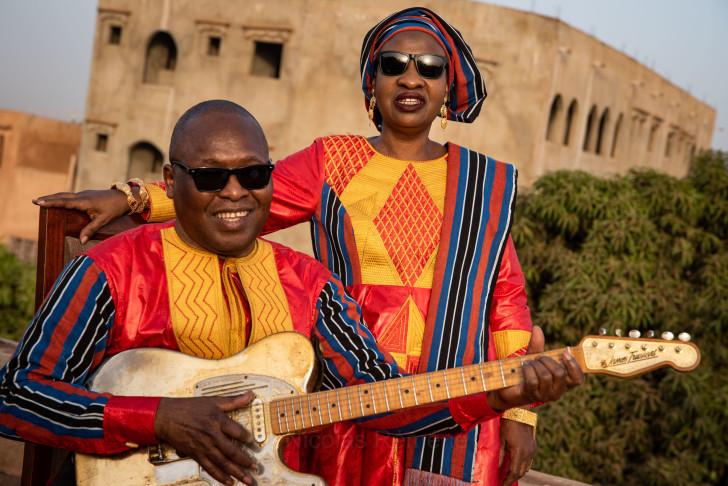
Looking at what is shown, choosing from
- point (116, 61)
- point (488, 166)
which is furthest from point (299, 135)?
point (488, 166)

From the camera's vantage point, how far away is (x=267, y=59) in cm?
2056

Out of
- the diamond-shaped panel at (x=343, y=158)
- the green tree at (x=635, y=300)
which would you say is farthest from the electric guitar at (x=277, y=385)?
the green tree at (x=635, y=300)

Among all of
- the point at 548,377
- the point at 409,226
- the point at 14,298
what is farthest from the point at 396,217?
the point at 14,298

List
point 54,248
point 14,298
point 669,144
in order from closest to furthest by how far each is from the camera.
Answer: point 54,248 < point 14,298 < point 669,144

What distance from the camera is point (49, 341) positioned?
2074mm

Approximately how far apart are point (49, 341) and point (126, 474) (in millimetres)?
371

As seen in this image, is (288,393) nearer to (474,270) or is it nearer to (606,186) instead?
(474,270)

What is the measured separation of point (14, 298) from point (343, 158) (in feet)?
38.7

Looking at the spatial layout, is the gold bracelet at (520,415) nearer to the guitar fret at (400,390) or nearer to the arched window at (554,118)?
the guitar fret at (400,390)

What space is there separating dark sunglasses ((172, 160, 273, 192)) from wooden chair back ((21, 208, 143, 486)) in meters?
0.62

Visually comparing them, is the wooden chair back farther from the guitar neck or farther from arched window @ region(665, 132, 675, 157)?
arched window @ region(665, 132, 675, 157)

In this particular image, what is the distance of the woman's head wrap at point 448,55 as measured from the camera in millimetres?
2928

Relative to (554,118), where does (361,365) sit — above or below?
below

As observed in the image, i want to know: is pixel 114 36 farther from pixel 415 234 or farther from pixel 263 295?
pixel 263 295
